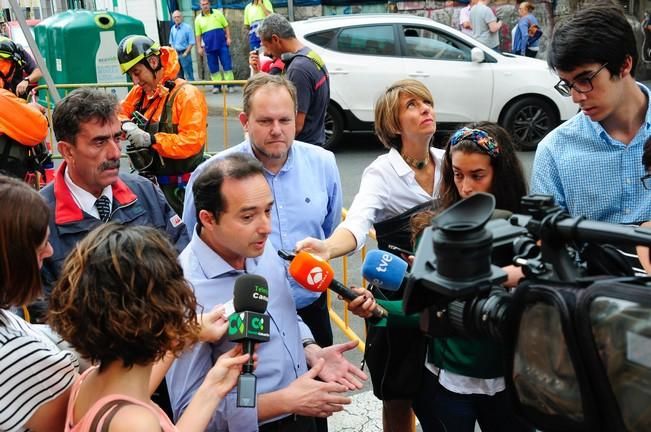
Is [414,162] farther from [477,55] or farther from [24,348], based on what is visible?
[477,55]

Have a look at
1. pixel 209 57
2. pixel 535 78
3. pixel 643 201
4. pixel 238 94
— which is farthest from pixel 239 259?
pixel 209 57

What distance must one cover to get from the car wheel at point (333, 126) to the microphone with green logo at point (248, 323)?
8.21 metres

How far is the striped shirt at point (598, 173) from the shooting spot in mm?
2648

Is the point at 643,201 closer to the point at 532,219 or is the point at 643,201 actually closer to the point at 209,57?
the point at 532,219

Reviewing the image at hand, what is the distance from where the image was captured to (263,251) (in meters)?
2.60

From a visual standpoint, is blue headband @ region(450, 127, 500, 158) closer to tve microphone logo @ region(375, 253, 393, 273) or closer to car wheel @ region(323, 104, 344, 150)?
tve microphone logo @ region(375, 253, 393, 273)

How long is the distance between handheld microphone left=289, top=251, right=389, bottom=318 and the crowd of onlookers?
69mm

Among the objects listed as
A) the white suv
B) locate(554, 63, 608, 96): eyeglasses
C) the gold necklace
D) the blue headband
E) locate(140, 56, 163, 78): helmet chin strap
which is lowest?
the white suv

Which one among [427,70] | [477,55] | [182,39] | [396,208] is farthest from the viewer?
[182,39]

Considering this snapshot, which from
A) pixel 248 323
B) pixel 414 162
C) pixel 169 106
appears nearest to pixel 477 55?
pixel 169 106

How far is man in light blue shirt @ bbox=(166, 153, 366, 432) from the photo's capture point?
89.9 inches

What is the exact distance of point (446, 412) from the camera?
267 cm

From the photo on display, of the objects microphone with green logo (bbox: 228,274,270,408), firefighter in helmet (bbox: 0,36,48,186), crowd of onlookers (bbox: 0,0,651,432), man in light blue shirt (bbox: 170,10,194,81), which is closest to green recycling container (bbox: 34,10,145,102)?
man in light blue shirt (bbox: 170,10,194,81)

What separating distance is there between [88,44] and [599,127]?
1060cm
